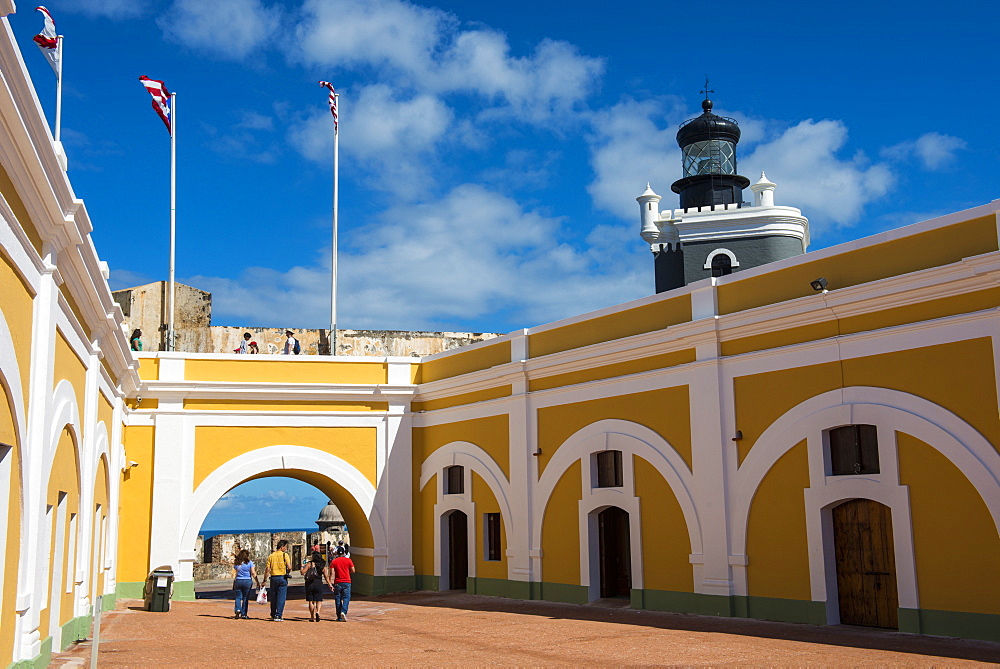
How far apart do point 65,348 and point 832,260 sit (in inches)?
387

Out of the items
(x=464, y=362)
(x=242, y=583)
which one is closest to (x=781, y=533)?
(x=242, y=583)

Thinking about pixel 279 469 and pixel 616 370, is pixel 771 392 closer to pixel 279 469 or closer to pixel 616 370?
pixel 616 370

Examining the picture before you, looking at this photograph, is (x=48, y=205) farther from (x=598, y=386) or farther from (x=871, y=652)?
(x=598, y=386)

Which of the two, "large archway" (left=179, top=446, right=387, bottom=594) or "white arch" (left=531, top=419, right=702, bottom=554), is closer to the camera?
"white arch" (left=531, top=419, right=702, bottom=554)

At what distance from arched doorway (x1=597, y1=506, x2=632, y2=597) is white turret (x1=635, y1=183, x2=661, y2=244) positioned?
12.1 metres

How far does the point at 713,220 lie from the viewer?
2602 centimetres

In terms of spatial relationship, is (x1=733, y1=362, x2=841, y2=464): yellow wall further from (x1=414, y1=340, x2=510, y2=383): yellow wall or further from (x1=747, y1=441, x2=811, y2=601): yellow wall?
(x1=414, y1=340, x2=510, y2=383): yellow wall

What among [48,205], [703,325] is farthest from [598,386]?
[48,205]

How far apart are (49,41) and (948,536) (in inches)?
499

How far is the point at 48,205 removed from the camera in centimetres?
815

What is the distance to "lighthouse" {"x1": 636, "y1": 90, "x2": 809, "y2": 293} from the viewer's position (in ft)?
84.6

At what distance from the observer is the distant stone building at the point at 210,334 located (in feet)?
83.3

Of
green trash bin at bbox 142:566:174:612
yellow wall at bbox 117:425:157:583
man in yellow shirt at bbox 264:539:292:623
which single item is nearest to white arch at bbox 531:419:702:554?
man in yellow shirt at bbox 264:539:292:623

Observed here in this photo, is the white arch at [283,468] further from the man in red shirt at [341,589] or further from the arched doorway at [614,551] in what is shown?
the arched doorway at [614,551]
